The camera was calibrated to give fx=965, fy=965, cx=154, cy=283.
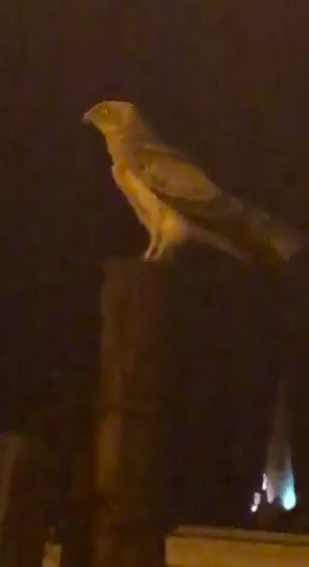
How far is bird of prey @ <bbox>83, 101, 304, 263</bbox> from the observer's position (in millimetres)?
923

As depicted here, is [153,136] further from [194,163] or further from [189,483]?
[189,483]

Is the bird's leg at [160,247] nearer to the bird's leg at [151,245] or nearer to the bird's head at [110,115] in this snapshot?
the bird's leg at [151,245]

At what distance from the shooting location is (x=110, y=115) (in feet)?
3.14

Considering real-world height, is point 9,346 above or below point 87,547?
above

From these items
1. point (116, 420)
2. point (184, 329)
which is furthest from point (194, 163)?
point (116, 420)

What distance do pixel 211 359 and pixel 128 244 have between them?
0.45ft

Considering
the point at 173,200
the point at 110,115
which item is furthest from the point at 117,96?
the point at 173,200

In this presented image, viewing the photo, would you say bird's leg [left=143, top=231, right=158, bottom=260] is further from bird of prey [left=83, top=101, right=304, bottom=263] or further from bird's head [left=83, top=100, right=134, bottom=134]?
bird's head [left=83, top=100, right=134, bottom=134]

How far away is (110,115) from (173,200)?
0.11 m

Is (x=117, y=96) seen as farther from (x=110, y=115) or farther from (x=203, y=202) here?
(x=203, y=202)

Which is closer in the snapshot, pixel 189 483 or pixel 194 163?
pixel 189 483

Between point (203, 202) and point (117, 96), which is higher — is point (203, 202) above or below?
below

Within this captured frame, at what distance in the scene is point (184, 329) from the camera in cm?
90

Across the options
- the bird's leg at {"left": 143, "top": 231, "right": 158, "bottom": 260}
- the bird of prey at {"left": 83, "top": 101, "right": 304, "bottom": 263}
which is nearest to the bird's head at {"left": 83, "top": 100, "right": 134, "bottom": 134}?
the bird of prey at {"left": 83, "top": 101, "right": 304, "bottom": 263}
